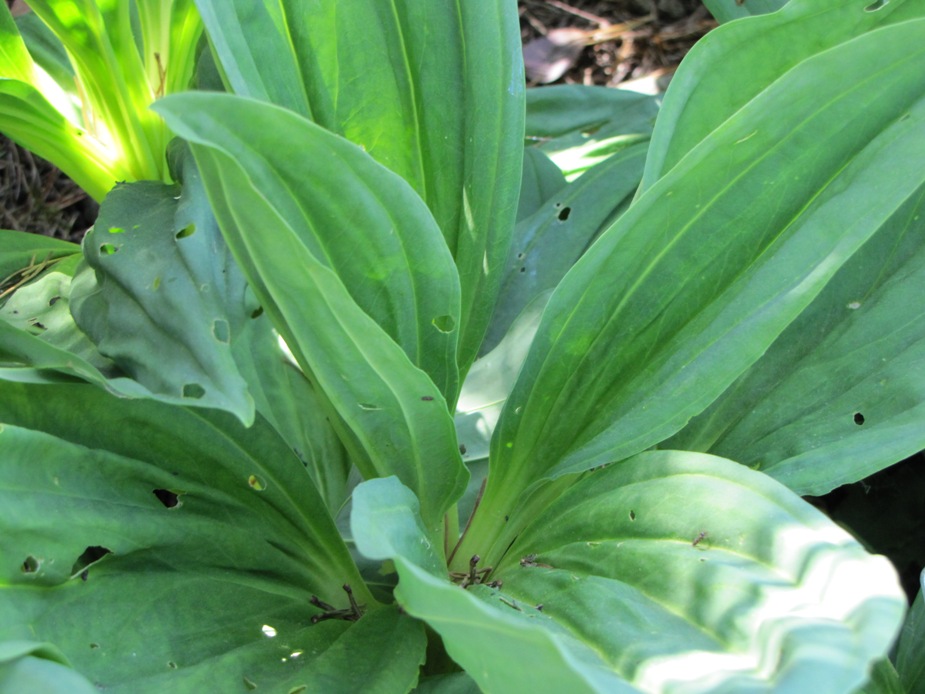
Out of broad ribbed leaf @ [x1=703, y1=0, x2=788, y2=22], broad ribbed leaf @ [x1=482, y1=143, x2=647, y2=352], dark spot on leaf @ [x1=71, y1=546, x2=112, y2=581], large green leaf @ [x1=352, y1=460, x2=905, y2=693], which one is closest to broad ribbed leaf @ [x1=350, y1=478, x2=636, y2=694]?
large green leaf @ [x1=352, y1=460, x2=905, y2=693]

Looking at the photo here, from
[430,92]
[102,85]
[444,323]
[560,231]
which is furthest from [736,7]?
[102,85]

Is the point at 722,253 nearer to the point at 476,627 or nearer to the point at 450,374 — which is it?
the point at 450,374

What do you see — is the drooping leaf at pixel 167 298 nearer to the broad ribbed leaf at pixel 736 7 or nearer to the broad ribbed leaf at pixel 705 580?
the broad ribbed leaf at pixel 705 580

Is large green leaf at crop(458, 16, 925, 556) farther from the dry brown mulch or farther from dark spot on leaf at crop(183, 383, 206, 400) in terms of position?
the dry brown mulch

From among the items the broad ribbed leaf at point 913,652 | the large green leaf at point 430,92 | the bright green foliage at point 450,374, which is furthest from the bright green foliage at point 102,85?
the broad ribbed leaf at point 913,652

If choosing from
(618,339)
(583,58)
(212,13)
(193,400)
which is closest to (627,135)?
(583,58)

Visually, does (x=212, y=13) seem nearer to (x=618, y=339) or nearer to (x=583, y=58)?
(x=618, y=339)
